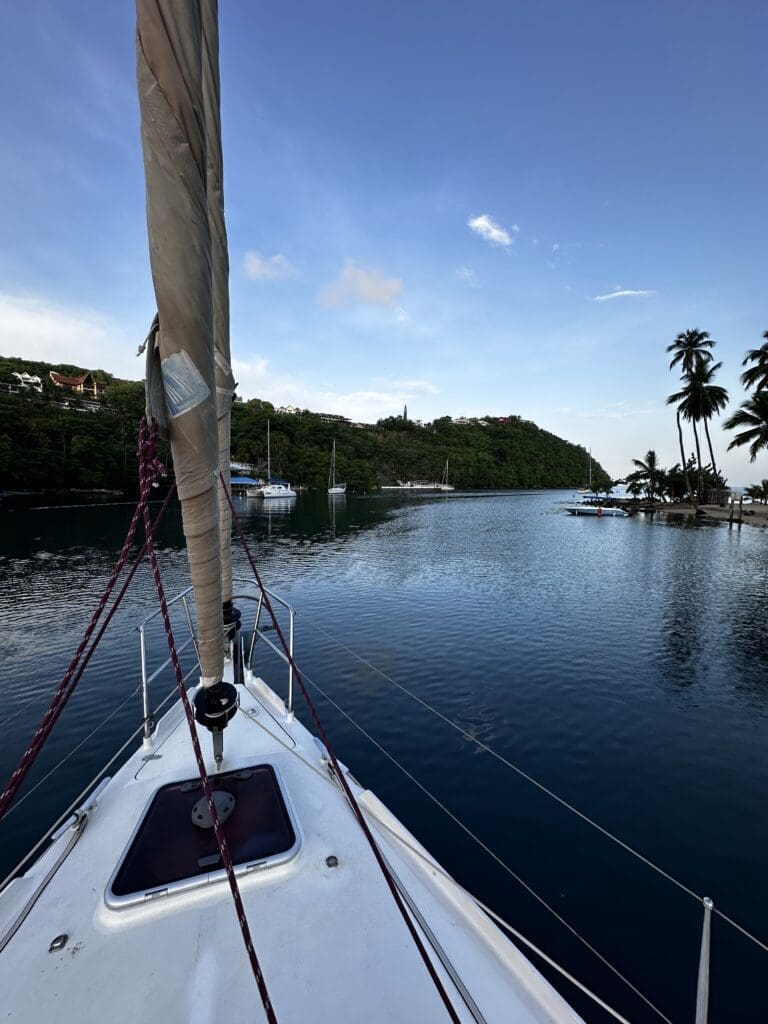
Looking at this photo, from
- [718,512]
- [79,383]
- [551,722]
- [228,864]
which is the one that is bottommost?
[551,722]

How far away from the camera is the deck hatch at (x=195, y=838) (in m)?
3.24

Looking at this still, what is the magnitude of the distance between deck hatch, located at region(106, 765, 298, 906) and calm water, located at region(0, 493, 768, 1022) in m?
3.54

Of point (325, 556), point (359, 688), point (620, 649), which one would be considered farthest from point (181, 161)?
point (325, 556)

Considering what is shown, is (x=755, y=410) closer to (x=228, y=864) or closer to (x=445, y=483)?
(x=228, y=864)

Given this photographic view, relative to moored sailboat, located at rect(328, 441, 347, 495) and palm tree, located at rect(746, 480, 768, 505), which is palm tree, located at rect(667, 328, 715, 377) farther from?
moored sailboat, located at rect(328, 441, 347, 495)

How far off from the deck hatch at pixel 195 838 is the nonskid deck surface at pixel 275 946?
3.2 inches

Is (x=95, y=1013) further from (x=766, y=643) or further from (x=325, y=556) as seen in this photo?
(x=325, y=556)

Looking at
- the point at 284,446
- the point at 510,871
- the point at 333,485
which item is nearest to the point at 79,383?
the point at 284,446

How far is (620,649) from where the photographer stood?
13.8 m

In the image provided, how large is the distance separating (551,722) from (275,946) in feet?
26.5

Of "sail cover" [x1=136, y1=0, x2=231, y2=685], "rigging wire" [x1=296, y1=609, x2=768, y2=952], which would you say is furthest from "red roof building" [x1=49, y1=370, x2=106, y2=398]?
"sail cover" [x1=136, y1=0, x2=231, y2=685]

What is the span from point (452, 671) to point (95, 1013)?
10.3 m

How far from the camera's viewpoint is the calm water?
5445mm

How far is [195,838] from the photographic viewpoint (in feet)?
11.8
